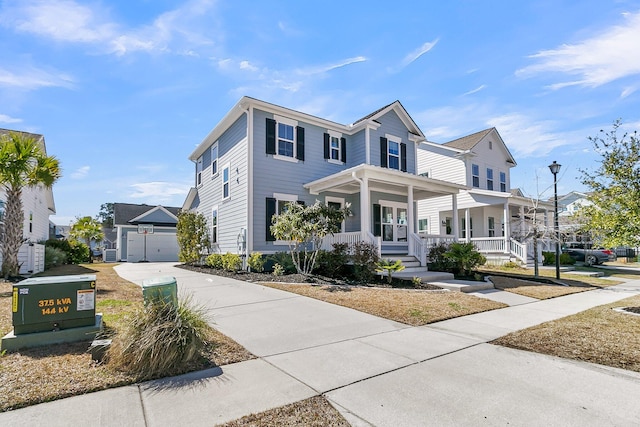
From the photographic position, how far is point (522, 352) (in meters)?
4.68

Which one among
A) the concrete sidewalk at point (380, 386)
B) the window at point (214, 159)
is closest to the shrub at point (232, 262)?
the window at point (214, 159)

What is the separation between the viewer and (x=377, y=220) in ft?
53.1

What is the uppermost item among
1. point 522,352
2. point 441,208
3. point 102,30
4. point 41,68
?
point 102,30

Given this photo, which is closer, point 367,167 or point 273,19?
point 273,19

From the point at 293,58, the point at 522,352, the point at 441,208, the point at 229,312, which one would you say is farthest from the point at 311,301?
the point at 441,208

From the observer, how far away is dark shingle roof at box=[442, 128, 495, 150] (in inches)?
862

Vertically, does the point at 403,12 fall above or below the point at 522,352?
above

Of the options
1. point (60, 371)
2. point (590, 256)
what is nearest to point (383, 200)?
point (60, 371)

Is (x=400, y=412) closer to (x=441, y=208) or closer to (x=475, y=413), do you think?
(x=475, y=413)

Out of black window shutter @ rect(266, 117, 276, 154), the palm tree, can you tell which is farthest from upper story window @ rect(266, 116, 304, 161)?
the palm tree

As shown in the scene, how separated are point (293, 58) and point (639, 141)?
8674mm

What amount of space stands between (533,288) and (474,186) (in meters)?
12.8

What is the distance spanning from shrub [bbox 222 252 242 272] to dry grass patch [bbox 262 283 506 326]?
3.77 metres

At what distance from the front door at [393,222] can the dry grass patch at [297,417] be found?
13791 millimetres
